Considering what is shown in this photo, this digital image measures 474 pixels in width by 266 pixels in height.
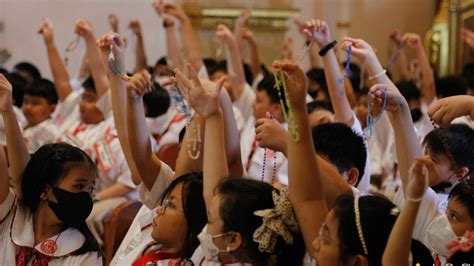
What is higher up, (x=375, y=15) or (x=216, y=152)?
(x=216, y=152)

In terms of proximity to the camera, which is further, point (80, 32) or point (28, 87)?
point (28, 87)

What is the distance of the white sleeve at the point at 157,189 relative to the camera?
2.84 m

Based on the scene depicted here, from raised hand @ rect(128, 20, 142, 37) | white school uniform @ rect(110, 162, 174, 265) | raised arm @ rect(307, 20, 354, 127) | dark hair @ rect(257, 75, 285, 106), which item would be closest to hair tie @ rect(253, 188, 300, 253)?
white school uniform @ rect(110, 162, 174, 265)

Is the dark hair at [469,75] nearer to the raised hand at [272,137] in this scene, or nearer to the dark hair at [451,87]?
the dark hair at [451,87]

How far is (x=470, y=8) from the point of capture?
723 centimetres

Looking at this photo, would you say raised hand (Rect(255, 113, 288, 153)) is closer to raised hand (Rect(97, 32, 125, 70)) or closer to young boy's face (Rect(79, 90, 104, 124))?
raised hand (Rect(97, 32, 125, 70))

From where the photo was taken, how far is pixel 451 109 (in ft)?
7.89

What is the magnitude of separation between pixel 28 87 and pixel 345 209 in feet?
11.1

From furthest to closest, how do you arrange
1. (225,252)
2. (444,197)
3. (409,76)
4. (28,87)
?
1. (409,76)
2. (28,87)
3. (444,197)
4. (225,252)

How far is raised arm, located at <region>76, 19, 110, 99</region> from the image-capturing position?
4.59 m

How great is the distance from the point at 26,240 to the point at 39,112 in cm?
239

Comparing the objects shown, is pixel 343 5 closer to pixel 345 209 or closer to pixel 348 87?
pixel 348 87

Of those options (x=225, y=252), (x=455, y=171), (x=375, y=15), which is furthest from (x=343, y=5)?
(x=225, y=252)

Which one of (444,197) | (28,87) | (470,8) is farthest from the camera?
(470,8)
